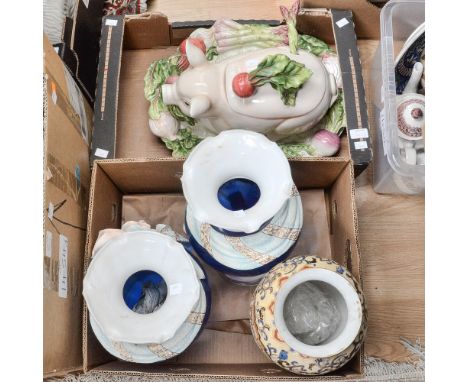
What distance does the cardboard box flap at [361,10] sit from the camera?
2.70 feet

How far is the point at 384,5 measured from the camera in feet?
2.66

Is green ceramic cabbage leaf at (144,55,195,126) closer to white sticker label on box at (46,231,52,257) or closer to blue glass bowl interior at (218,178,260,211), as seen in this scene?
blue glass bowl interior at (218,178,260,211)

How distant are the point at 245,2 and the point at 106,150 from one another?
0.40m

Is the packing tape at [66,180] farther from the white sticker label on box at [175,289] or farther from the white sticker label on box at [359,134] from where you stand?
the white sticker label on box at [359,134]

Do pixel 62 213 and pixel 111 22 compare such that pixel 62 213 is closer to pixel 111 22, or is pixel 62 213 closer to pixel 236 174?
pixel 236 174

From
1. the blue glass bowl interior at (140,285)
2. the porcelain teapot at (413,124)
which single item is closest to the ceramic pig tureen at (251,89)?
the porcelain teapot at (413,124)

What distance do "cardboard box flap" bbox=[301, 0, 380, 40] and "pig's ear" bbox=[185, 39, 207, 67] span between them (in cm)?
23

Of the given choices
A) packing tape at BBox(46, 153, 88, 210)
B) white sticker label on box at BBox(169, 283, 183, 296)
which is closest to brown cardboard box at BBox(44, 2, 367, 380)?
packing tape at BBox(46, 153, 88, 210)

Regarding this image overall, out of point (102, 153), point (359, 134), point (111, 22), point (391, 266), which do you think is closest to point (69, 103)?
point (102, 153)

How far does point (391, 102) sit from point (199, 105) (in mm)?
290

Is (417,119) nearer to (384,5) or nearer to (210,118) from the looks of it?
(384,5)

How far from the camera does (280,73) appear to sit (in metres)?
0.64

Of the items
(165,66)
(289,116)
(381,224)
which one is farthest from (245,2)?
(381,224)

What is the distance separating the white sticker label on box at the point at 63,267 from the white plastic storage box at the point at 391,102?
46 centimetres
